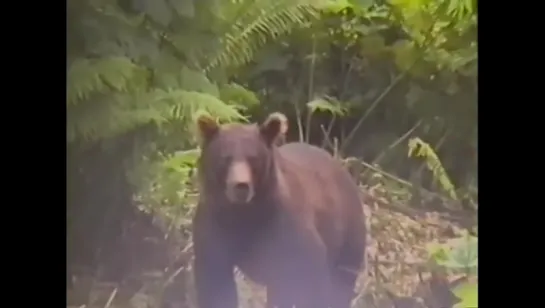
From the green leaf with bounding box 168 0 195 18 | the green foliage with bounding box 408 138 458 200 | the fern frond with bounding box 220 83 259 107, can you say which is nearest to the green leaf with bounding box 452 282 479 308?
the green foliage with bounding box 408 138 458 200

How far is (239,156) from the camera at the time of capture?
6.27 ft

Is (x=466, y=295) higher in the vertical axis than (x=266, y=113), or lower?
lower

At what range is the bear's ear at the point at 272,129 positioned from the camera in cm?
195

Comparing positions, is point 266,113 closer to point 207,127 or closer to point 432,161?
point 207,127

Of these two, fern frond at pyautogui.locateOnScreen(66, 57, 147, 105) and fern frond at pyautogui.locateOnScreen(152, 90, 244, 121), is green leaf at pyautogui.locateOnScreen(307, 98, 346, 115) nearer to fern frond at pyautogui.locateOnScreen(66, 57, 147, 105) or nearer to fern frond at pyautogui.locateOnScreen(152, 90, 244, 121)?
fern frond at pyautogui.locateOnScreen(152, 90, 244, 121)

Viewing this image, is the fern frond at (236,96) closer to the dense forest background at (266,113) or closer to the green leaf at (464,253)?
the dense forest background at (266,113)

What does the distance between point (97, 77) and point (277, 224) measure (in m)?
0.54

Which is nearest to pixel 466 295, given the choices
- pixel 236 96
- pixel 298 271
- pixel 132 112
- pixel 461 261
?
pixel 461 261

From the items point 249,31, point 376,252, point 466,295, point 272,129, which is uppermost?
point 249,31
